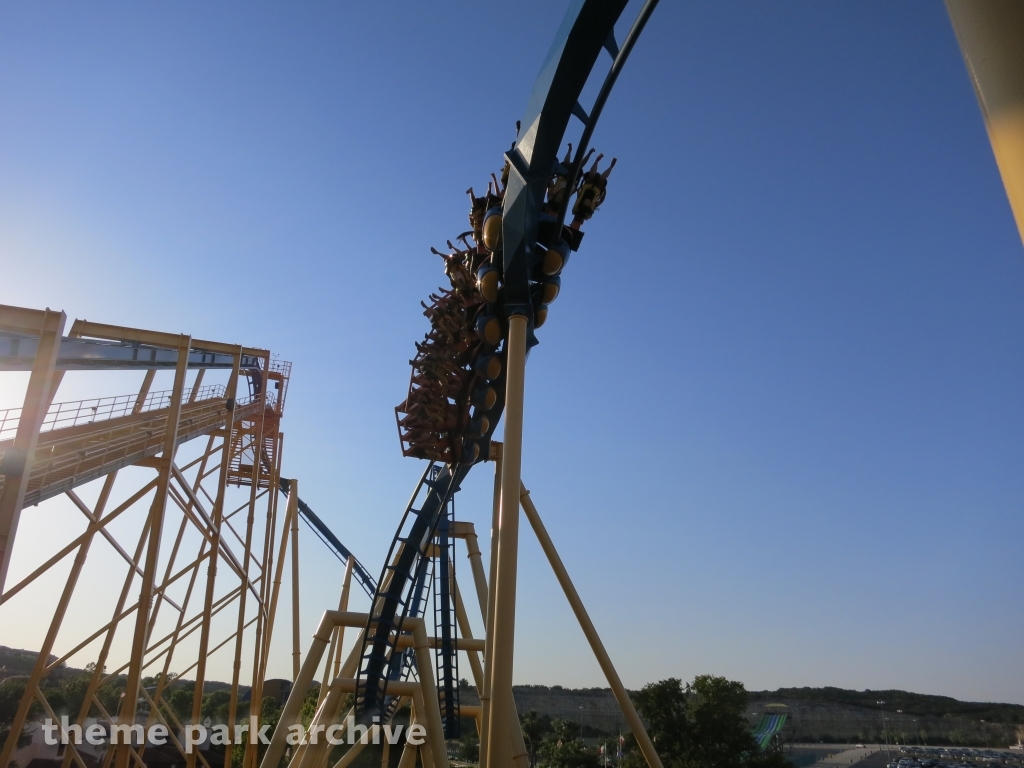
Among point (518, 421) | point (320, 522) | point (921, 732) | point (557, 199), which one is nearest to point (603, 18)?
point (557, 199)

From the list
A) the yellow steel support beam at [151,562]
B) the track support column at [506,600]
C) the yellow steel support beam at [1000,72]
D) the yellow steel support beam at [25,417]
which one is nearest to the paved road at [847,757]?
the yellow steel support beam at [151,562]

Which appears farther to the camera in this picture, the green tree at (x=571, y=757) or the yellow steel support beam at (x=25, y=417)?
the green tree at (x=571, y=757)

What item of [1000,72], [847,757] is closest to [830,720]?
[847,757]

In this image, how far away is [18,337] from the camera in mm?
8180

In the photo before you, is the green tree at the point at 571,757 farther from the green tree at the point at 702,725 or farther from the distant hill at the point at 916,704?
the distant hill at the point at 916,704

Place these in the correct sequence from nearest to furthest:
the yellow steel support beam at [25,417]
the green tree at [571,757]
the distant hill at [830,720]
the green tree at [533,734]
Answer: the yellow steel support beam at [25,417] → the green tree at [571,757] → the green tree at [533,734] → the distant hill at [830,720]

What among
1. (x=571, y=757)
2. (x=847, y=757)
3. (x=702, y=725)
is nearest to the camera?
(x=702, y=725)

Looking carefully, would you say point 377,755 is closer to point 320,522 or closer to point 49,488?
point 320,522

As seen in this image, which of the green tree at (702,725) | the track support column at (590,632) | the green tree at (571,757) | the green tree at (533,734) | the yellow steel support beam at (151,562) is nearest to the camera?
the yellow steel support beam at (151,562)

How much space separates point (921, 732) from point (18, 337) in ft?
192

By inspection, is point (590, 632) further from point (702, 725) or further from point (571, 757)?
point (571, 757)

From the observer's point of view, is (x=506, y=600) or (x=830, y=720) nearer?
(x=506, y=600)

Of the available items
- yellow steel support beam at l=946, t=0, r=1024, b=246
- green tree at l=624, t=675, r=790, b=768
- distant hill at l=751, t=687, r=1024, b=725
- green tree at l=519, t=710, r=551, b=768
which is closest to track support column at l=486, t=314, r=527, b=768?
yellow steel support beam at l=946, t=0, r=1024, b=246

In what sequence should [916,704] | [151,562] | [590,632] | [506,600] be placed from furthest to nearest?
[916,704]
[590,632]
[151,562]
[506,600]
